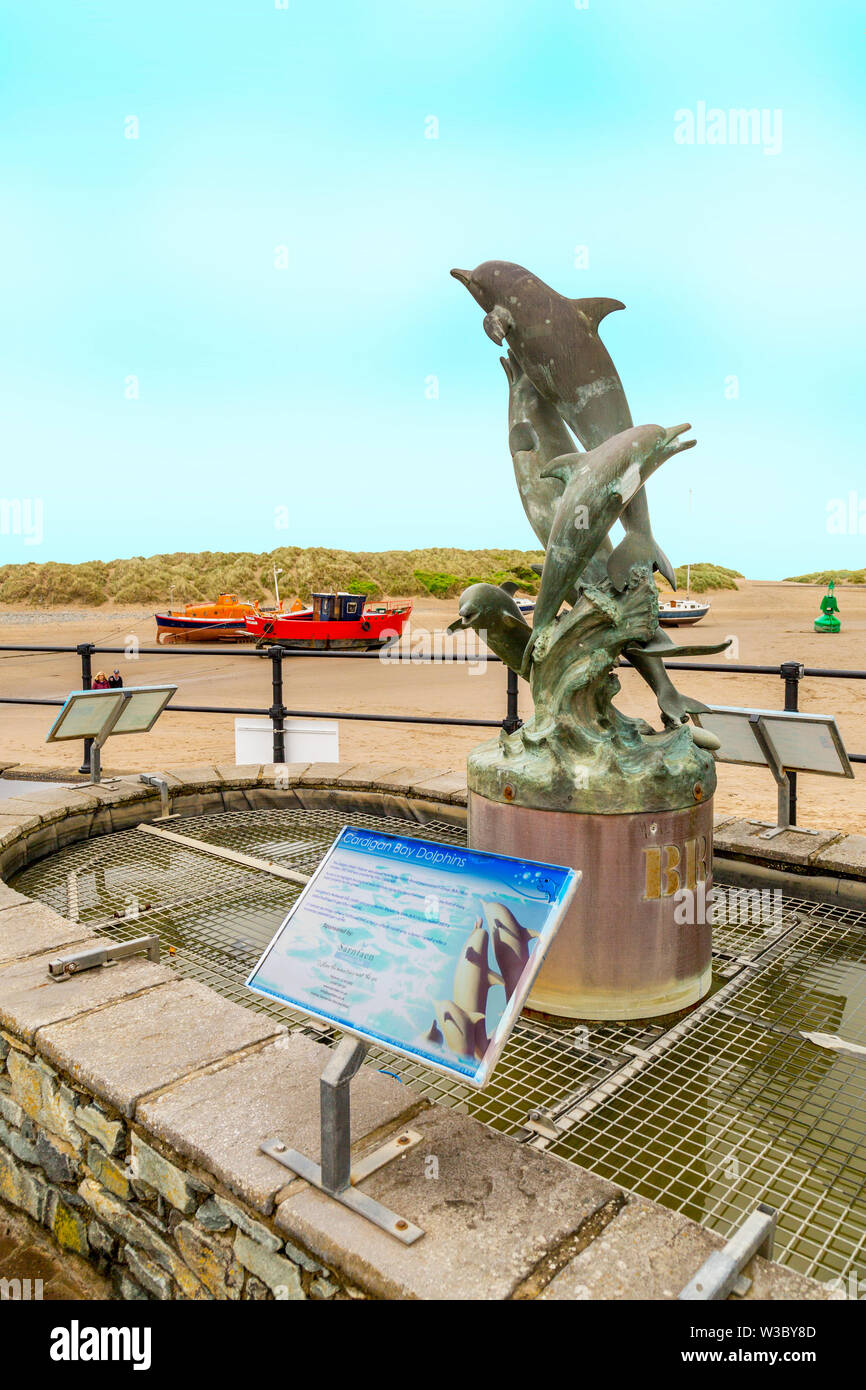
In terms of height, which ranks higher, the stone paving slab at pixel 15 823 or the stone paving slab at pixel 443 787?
the stone paving slab at pixel 443 787

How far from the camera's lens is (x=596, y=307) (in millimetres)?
3336

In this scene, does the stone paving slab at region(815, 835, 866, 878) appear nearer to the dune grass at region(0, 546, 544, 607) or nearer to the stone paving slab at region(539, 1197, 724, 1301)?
the stone paving slab at region(539, 1197, 724, 1301)

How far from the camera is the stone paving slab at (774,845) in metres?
3.90

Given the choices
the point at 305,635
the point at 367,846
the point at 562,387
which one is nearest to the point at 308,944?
the point at 367,846

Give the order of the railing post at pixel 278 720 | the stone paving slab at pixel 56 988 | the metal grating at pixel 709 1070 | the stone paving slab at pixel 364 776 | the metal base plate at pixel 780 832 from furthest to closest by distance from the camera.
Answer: the railing post at pixel 278 720 → the stone paving slab at pixel 364 776 → the metal base plate at pixel 780 832 → the stone paving slab at pixel 56 988 → the metal grating at pixel 709 1070

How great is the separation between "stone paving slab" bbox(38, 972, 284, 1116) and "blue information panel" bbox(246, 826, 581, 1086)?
0.48 metres

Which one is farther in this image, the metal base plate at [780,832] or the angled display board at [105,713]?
the angled display board at [105,713]

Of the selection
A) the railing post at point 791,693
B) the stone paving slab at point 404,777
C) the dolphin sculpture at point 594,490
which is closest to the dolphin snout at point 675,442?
the dolphin sculpture at point 594,490

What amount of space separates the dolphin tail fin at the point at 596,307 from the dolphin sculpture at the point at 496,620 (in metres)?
1.03

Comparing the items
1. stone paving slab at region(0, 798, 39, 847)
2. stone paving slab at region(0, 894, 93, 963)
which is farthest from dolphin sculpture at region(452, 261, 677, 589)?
stone paving slab at region(0, 798, 39, 847)

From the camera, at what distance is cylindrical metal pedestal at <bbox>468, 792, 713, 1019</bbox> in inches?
112

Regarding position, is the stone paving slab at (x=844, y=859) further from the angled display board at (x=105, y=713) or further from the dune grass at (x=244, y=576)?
the dune grass at (x=244, y=576)
